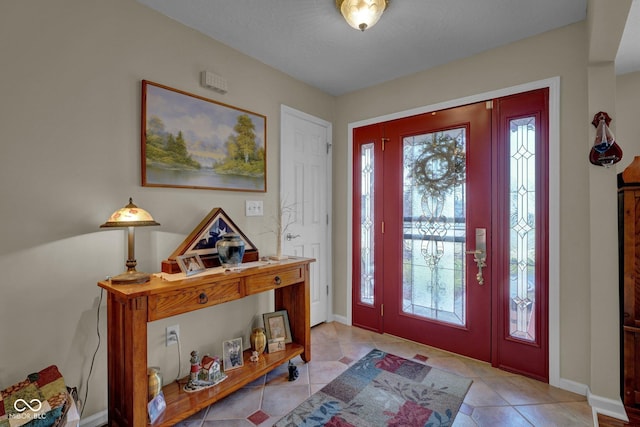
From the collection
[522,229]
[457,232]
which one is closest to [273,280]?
[457,232]

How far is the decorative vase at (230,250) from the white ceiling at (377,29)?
150 cm

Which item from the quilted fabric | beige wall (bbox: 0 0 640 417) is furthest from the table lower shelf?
the quilted fabric

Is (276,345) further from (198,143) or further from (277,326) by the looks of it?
(198,143)

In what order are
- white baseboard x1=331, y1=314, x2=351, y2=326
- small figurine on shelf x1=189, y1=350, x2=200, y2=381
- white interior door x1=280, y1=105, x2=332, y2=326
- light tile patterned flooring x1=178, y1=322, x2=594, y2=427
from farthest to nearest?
white baseboard x1=331, y1=314, x2=351, y2=326
white interior door x1=280, y1=105, x2=332, y2=326
small figurine on shelf x1=189, y1=350, x2=200, y2=381
light tile patterned flooring x1=178, y1=322, x2=594, y2=427

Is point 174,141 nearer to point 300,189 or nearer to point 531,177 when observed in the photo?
point 300,189

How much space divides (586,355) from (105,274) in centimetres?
315

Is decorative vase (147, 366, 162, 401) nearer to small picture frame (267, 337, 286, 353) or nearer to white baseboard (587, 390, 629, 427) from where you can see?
small picture frame (267, 337, 286, 353)

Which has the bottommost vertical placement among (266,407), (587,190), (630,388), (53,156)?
(266,407)

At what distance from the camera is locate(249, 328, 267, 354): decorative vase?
2342 mm

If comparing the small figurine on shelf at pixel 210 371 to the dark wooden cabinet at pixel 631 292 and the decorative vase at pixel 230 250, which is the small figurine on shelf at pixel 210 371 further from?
the dark wooden cabinet at pixel 631 292

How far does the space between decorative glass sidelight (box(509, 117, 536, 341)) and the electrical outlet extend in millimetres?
2499

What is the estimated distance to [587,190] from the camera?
2.05m

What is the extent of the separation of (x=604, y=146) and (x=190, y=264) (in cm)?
267

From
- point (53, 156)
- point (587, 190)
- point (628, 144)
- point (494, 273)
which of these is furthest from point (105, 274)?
point (628, 144)
